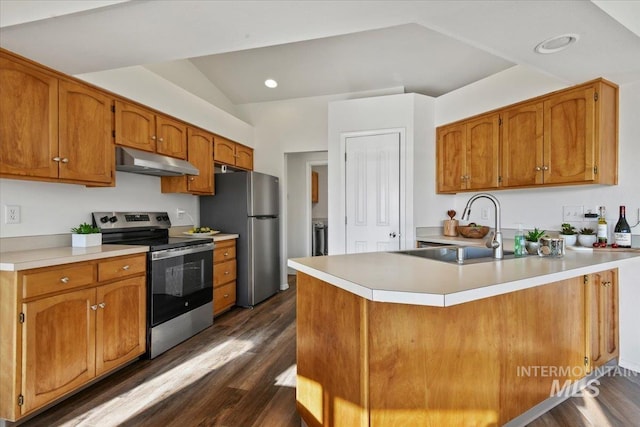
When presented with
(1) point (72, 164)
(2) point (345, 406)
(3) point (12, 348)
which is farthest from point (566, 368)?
(1) point (72, 164)

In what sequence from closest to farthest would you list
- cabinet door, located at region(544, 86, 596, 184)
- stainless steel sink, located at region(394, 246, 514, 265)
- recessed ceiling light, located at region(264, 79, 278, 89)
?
stainless steel sink, located at region(394, 246, 514, 265) → cabinet door, located at region(544, 86, 596, 184) → recessed ceiling light, located at region(264, 79, 278, 89)

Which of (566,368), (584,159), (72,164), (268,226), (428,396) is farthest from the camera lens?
(268,226)

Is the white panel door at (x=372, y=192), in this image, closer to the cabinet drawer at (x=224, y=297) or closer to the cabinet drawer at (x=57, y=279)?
the cabinet drawer at (x=224, y=297)

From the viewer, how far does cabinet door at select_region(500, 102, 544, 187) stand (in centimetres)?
280

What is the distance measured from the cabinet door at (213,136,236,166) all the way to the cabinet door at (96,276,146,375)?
6.23 feet

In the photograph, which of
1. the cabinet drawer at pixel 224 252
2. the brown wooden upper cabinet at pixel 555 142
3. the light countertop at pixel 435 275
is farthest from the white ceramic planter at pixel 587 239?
the cabinet drawer at pixel 224 252

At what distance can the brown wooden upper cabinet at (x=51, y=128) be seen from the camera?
192 cm

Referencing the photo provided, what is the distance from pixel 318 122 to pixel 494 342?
366cm

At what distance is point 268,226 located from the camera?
423 centimetres

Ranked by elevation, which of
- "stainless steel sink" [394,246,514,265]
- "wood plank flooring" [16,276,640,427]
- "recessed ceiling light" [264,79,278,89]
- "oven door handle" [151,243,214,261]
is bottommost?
"wood plank flooring" [16,276,640,427]

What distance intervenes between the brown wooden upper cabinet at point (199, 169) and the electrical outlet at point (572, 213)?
11.5ft

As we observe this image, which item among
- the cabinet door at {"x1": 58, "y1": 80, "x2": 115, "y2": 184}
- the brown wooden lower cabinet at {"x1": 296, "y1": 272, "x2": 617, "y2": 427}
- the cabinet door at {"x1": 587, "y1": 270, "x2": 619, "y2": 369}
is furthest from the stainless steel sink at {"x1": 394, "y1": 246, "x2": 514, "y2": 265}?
the cabinet door at {"x1": 58, "y1": 80, "x2": 115, "y2": 184}

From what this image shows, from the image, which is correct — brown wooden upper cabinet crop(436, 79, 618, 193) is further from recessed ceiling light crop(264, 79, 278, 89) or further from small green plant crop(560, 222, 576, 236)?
recessed ceiling light crop(264, 79, 278, 89)

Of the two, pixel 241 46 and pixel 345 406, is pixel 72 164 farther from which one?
pixel 345 406
